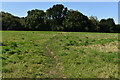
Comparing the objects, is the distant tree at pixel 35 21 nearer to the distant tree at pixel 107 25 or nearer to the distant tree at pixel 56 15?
the distant tree at pixel 56 15

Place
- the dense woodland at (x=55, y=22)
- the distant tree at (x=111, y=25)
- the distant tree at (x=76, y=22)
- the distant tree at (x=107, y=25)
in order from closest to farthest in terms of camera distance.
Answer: the dense woodland at (x=55, y=22) → the distant tree at (x=76, y=22) → the distant tree at (x=107, y=25) → the distant tree at (x=111, y=25)

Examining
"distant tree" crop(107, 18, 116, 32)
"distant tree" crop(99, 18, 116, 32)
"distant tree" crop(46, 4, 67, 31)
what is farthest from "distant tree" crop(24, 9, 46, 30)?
"distant tree" crop(107, 18, 116, 32)

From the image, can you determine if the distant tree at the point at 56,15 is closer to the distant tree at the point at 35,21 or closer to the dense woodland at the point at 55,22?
the dense woodland at the point at 55,22

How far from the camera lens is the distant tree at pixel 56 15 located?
279ft

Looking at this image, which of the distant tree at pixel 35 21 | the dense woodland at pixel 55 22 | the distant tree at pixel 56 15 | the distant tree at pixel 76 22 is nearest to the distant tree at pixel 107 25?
the dense woodland at pixel 55 22

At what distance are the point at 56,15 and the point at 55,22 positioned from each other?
4.70 metres

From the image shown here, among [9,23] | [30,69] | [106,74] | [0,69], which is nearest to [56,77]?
[30,69]

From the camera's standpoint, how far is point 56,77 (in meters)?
8.09

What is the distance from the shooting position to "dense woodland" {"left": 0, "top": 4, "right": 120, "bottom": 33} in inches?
3248

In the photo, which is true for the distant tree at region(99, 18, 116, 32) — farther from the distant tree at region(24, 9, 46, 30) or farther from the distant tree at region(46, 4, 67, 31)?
the distant tree at region(24, 9, 46, 30)

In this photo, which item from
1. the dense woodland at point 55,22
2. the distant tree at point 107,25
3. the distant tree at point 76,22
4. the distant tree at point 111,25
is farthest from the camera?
the distant tree at point 111,25

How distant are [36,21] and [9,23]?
12.6 m

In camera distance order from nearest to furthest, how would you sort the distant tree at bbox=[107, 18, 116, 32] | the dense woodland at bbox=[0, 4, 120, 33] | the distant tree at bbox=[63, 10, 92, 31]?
the dense woodland at bbox=[0, 4, 120, 33], the distant tree at bbox=[63, 10, 92, 31], the distant tree at bbox=[107, 18, 116, 32]

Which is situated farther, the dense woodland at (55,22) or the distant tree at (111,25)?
the distant tree at (111,25)
